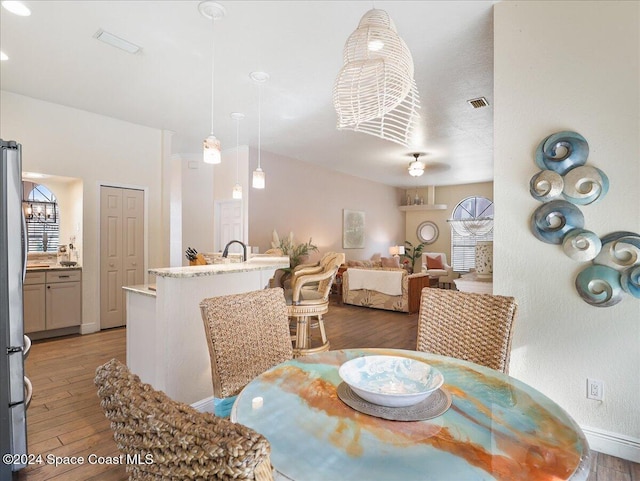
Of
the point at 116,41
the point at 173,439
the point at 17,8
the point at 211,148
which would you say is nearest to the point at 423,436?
the point at 173,439

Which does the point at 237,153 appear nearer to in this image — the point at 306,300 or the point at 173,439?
the point at 306,300

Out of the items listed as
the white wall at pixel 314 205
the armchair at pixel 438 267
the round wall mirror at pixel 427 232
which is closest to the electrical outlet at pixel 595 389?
the white wall at pixel 314 205

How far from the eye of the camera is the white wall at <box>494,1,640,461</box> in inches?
75.0

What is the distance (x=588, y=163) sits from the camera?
1996 mm

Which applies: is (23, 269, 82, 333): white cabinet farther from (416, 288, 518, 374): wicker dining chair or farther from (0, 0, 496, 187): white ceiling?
(416, 288, 518, 374): wicker dining chair

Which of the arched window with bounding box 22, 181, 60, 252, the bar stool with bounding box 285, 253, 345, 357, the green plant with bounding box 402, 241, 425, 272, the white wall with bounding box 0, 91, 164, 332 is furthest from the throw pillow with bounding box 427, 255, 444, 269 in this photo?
the arched window with bounding box 22, 181, 60, 252

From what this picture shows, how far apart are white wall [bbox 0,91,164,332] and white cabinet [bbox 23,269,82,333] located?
104mm

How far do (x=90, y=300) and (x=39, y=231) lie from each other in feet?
3.89

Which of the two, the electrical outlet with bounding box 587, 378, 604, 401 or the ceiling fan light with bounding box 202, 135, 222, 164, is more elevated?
the ceiling fan light with bounding box 202, 135, 222, 164

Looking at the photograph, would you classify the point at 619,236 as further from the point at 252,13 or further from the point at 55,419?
the point at 55,419

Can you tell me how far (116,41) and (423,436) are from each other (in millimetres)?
3576

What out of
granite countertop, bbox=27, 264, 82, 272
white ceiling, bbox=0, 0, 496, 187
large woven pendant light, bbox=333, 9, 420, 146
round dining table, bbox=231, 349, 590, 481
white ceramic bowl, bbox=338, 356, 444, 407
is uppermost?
white ceiling, bbox=0, 0, 496, 187

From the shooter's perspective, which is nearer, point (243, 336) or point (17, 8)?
point (243, 336)

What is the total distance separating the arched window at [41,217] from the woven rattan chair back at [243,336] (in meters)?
4.54
